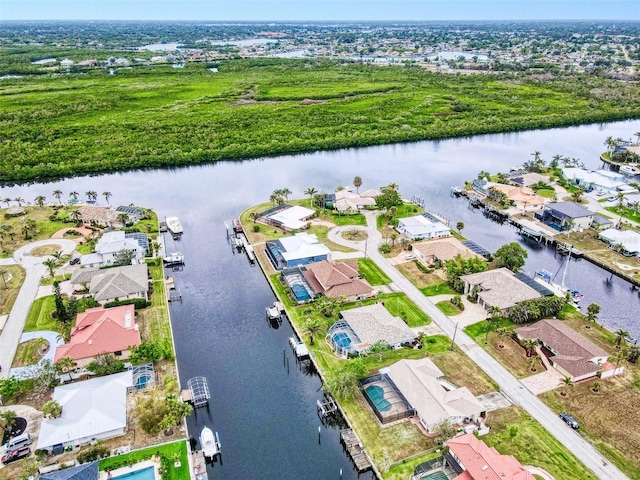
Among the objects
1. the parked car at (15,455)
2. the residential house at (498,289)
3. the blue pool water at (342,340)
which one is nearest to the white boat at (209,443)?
the parked car at (15,455)

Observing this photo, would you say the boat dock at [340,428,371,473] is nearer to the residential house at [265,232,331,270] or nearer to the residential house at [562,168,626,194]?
the residential house at [265,232,331,270]

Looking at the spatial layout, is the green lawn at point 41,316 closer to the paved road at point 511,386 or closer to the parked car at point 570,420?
the paved road at point 511,386

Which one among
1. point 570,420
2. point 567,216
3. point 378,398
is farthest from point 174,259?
point 567,216

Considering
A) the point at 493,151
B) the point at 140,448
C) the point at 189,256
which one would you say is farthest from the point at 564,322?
the point at 493,151

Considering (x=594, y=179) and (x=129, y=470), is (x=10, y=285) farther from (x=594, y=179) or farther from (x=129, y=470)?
(x=594, y=179)

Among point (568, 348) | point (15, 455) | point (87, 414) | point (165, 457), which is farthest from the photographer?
point (568, 348)

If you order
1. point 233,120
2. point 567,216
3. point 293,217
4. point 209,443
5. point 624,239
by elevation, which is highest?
point 233,120

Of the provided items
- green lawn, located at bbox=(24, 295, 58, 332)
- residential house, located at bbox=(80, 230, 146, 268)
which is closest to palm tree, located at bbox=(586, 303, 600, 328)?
residential house, located at bbox=(80, 230, 146, 268)
